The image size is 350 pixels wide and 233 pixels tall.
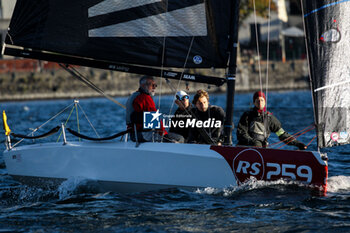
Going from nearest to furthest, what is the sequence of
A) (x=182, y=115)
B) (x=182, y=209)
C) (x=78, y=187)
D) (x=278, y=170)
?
(x=182, y=209) → (x=278, y=170) → (x=78, y=187) → (x=182, y=115)

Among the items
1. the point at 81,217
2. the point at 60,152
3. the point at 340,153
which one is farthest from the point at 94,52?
the point at 340,153

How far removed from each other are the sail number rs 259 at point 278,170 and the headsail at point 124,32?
4.47 ft

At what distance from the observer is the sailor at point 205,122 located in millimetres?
6406

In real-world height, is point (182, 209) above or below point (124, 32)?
below

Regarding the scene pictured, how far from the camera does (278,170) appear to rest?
5.70m

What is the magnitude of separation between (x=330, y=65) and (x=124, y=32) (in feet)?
7.97

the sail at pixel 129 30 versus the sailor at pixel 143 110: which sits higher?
the sail at pixel 129 30

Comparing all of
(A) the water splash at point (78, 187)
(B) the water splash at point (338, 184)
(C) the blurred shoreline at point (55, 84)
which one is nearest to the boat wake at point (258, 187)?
(B) the water splash at point (338, 184)

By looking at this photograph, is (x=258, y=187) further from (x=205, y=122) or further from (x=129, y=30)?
(x=129, y=30)

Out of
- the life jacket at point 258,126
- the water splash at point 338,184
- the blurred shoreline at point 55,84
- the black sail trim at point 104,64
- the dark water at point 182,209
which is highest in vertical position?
the blurred shoreline at point 55,84

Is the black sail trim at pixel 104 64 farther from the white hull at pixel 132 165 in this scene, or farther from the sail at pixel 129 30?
the white hull at pixel 132 165

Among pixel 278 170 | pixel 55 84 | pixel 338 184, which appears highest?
pixel 55 84

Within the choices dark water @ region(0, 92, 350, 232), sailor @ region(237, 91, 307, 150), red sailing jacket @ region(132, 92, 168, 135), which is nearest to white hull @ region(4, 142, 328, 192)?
dark water @ region(0, 92, 350, 232)

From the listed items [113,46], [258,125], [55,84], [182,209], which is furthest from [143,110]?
[55,84]
